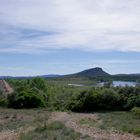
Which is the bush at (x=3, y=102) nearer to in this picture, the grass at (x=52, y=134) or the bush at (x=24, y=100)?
the bush at (x=24, y=100)

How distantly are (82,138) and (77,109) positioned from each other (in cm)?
3258

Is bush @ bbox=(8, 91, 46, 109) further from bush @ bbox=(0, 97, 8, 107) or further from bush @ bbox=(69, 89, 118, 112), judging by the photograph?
bush @ bbox=(69, 89, 118, 112)

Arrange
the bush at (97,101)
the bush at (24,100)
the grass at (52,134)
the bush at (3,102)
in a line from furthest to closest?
the bush at (3,102) → the bush at (24,100) → the bush at (97,101) → the grass at (52,134)

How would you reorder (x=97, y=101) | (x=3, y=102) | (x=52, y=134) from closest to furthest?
1. (x=52, y=134)
2. (x=97, y=101)
3. (x=3, y=102)

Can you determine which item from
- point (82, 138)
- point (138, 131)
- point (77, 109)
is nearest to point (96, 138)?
point (82, 138)

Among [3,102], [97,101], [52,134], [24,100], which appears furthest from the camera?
[3,102]

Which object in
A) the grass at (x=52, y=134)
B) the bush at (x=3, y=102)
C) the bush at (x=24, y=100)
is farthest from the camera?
the bush at (x=3, y=102)

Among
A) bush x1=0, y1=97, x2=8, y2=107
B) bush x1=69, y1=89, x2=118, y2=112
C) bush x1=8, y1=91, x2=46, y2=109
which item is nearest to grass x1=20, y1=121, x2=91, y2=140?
bush x1=69, y1=89, x2=118, y2=112

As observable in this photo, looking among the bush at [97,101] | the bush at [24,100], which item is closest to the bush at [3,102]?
the bush at [24,100]

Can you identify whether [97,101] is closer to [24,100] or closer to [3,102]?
[24,100]

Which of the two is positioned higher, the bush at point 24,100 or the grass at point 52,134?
the bush at point 24,100

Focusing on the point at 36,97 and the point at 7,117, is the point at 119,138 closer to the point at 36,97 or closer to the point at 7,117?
the point at 7,117

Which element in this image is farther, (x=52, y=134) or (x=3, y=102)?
(x=3, y=102)

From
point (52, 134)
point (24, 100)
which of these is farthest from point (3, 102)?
point (52, 134)
